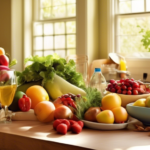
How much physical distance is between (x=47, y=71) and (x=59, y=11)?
3.92 m

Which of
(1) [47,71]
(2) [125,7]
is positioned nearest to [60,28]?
(2) [125,7]

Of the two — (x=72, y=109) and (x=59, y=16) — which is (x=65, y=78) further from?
(x=59, y=16)

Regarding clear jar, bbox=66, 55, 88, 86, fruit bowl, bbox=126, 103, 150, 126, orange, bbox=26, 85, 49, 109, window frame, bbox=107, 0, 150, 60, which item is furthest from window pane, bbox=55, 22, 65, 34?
fruit bowl, bbox=126, 103, 150, 126

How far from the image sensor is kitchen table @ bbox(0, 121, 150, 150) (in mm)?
586

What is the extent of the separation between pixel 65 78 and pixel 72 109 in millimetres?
438

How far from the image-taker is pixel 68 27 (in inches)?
189

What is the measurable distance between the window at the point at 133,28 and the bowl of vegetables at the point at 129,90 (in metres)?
3.18

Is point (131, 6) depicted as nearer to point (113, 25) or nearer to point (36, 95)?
point (113, 25)

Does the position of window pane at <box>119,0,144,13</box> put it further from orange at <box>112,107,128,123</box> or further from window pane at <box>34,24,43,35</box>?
orange at <box>112,107,128,123</box>

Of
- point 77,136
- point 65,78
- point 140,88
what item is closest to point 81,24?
point 65,78

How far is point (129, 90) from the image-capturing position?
0.99 m

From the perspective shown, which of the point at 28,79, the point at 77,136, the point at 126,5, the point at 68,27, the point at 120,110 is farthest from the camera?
the point at 68,27

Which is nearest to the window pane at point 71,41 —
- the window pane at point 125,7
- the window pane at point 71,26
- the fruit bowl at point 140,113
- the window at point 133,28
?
the window pane at point 71,26

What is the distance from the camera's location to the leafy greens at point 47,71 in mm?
1183
